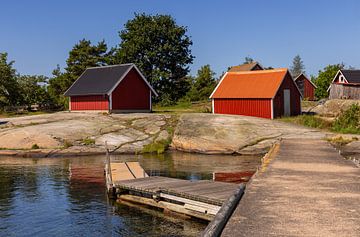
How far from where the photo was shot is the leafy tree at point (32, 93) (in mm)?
69000

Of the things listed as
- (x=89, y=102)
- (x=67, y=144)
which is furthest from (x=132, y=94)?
(x=67, y=144)

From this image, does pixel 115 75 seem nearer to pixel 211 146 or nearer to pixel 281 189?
pixel 211 146

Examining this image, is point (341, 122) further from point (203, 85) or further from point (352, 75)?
point (203, 85)

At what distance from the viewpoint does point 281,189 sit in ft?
38.0

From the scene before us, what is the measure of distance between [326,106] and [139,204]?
3478 cm

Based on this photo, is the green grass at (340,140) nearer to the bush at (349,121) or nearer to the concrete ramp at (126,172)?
the bush at (349,121)

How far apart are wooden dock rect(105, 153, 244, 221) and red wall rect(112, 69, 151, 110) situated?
2651 centimetres

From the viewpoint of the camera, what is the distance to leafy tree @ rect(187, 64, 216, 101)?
248 feet

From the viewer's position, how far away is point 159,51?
2825 inches

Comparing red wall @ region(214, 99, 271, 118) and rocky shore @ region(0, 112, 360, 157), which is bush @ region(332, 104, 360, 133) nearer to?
rocky shore @ region(0, 112, 360, 157)

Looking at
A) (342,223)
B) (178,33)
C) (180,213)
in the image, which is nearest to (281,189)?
(342,223)

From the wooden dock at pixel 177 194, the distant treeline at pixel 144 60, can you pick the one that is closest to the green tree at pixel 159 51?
the distant treeline at pixel 144 60

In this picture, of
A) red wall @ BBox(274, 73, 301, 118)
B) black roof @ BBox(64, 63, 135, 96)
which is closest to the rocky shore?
red wall @ BBox(274, 73, 301, 118)

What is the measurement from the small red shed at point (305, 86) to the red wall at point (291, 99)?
31210 mm
